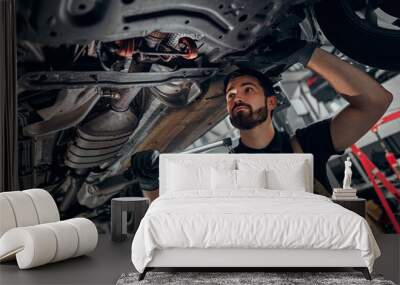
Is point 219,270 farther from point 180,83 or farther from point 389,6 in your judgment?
point 389,6

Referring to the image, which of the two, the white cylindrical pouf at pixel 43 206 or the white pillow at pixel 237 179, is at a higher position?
the white pillow at pixel 237 179

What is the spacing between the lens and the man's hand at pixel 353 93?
294 inches

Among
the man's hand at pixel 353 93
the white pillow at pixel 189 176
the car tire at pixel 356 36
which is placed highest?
the car tire at pixel 356 36

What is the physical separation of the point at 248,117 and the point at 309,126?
733 mm

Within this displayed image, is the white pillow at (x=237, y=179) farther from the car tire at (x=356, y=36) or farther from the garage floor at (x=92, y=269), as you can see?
the car tire at (x=356, y=36)

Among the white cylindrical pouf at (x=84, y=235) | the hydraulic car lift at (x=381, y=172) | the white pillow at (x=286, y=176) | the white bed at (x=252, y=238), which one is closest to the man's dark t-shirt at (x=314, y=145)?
the hydraulic car lift at (x=381, y=172)

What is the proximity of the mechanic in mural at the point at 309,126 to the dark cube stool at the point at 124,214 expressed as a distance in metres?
0.68

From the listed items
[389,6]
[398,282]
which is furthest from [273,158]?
[398,282]

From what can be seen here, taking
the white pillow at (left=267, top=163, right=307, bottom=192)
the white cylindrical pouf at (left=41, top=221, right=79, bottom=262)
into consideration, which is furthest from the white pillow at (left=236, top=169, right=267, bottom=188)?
the white cylindrical pouf at (left=41, top=221, right=79, bottom=262)

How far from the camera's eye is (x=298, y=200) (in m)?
5.74

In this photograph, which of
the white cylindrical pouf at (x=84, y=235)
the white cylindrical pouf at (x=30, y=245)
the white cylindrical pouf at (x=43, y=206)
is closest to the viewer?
the white cylindrical pouf at (x=30, y=245)

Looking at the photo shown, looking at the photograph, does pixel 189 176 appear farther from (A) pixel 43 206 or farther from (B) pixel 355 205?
(B) pixel 355 205

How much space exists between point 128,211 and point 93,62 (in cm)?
184

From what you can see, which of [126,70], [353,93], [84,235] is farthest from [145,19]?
[84,235]
